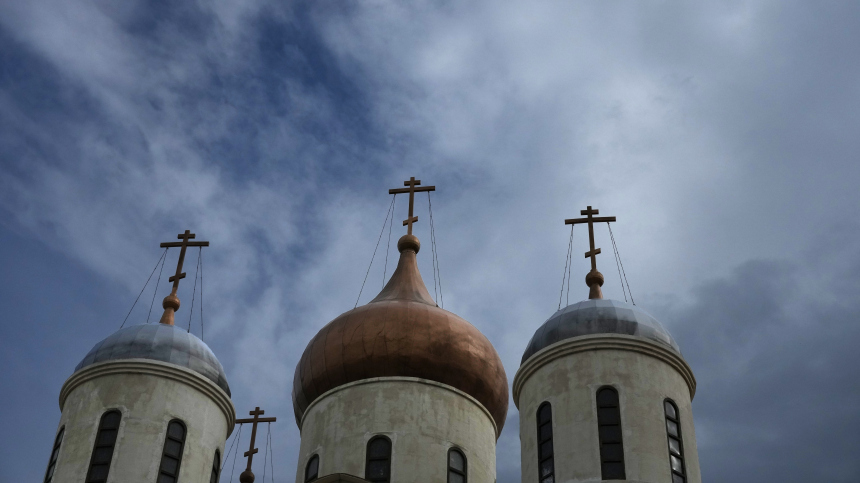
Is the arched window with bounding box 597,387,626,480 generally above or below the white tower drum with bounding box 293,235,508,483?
below

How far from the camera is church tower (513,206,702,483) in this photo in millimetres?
19438

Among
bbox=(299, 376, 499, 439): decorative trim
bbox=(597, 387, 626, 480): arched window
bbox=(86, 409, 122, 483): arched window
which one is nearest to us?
bbox=(597, 387, 626, 480): arched window

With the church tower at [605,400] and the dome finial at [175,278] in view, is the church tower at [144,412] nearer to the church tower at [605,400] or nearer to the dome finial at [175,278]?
the dome finial at [175,278]

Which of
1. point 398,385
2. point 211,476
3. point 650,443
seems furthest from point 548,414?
point 211,476

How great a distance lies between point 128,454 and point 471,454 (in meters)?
6.20

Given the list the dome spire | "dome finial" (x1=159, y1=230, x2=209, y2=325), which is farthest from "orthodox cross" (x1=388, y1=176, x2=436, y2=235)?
"dome finial" (x1=159, y1=230, x2=209, y2=325)

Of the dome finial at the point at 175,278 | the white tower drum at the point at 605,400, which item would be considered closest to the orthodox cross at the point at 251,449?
the dome finial at the point at 175,278

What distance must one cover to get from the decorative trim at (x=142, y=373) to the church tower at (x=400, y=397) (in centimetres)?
191

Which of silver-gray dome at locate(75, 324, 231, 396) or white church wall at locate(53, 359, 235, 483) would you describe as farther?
silver-gray dome at locate(75, 324, 231, 396)

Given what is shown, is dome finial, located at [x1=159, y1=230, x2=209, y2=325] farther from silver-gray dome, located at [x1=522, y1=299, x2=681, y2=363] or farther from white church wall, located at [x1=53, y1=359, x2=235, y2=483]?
silver-gray dome, located at [x1=522, y1=299, x2=681, y2=363]

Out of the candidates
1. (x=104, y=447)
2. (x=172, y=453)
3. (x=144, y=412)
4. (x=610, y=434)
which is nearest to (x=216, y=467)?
(x=172, y=453)

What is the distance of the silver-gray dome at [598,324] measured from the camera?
21078 millimetres

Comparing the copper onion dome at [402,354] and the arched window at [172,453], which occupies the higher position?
the copper onion dome at [402,354]

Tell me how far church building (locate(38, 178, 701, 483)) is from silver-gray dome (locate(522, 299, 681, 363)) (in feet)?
0.10
